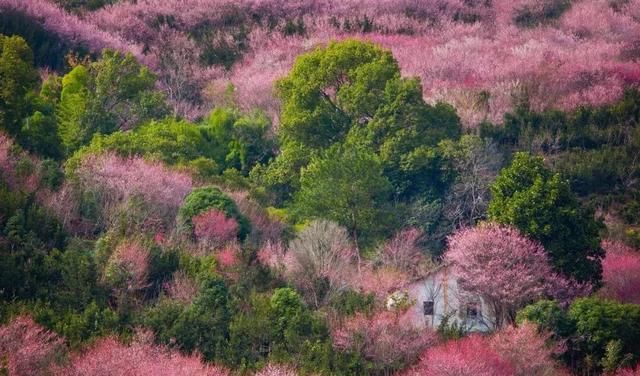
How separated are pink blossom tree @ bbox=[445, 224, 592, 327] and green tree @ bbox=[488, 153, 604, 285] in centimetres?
39

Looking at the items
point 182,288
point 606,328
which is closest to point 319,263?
point 182,288

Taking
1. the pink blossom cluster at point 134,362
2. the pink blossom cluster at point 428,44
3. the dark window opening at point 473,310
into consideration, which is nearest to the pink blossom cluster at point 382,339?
the dark window opening at point 473,310

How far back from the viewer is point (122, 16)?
199ft

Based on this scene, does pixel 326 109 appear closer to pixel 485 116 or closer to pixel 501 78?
pixel 485 116

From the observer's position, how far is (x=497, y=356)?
28.2 meters

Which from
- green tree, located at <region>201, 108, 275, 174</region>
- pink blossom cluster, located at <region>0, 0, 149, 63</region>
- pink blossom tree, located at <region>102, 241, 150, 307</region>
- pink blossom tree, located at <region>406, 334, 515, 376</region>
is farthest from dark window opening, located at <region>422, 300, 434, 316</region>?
pink blossom cluster, located at <region>0, 0, 149, 63</region>

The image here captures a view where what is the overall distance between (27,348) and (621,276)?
1734 cm

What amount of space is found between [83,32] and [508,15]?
23.8 m

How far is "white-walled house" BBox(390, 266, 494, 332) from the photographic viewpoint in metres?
31.7

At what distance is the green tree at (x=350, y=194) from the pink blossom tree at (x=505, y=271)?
4.00 meters

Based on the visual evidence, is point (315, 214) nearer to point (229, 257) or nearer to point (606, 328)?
point (229, 257)

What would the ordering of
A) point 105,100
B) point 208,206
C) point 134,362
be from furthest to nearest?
point 105,100 < point 208,206 < point 134,362

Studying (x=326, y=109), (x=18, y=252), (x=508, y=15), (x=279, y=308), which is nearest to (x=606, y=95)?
(x=326, y=109)

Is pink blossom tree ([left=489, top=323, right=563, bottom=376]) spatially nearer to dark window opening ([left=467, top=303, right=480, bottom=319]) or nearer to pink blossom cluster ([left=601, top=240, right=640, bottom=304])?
dark window opening ([left=467, top=303, right=480, bottom=319])
